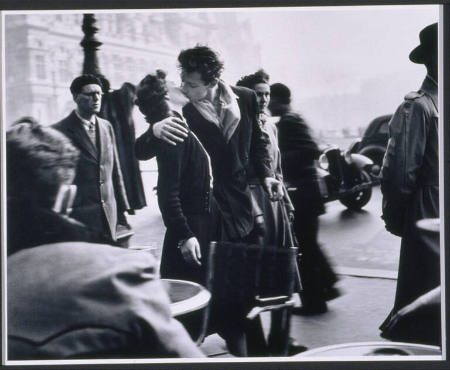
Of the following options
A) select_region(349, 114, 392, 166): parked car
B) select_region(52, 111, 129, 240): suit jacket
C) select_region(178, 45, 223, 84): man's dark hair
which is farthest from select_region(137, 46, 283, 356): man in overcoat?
select_region(349, 114, 392, 166): parked car

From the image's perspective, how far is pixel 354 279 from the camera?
400 centimetres

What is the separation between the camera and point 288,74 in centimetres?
391

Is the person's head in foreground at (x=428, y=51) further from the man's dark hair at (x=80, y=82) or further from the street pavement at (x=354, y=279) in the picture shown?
the man's dark hair at (x=80, y=82)

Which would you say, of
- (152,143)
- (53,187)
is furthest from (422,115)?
(53,187)

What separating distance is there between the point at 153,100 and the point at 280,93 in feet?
2.93

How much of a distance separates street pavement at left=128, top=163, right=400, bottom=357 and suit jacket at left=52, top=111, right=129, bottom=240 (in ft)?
0.59

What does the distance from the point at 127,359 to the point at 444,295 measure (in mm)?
2241

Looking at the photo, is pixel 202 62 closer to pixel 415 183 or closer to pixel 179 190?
pixel 179 190

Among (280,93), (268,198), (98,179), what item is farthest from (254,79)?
(98,179)

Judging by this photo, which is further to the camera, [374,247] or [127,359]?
[374,247]

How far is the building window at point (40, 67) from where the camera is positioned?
3.81 metres

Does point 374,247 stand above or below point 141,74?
below

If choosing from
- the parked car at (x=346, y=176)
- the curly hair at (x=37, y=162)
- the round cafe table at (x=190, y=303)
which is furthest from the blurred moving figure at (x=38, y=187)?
the parked car at (x=346, y=176)

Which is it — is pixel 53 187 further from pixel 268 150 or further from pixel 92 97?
pixel 268 150
